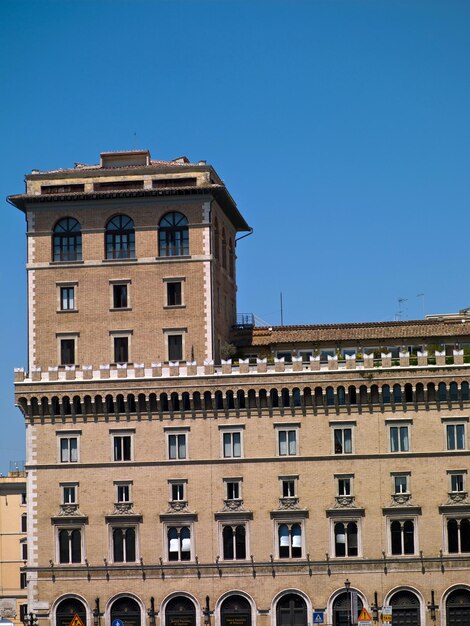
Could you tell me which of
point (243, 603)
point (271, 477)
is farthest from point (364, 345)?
point (243, 603)

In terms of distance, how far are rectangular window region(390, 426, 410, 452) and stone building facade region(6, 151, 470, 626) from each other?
68 millimetres

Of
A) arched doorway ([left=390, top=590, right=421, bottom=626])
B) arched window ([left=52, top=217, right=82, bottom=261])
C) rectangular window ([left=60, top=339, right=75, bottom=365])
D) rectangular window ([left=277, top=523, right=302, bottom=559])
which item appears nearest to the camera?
arched doorway ([left=390, top=590, right=421, bottom=626])

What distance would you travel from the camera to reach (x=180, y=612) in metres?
99.8

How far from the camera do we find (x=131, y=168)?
4171 inches

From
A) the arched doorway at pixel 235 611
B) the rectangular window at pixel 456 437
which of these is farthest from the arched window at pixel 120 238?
the rectangular window at pixel 456 437

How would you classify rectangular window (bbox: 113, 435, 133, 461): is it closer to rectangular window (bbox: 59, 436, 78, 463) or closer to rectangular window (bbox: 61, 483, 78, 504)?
rectangular window (bbox: 59, 436, 78, 463)

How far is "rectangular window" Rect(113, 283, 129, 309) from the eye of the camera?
105125 millimetres

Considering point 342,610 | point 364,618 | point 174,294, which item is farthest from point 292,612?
point 174,294

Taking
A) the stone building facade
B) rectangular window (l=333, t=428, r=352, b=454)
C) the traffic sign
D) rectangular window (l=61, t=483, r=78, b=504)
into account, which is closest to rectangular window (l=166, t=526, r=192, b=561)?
the stone building facade

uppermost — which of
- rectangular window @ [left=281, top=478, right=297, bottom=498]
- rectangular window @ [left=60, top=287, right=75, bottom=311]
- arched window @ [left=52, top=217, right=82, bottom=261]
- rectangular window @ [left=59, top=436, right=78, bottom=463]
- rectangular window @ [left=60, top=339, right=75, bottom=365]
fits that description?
arched window @ [left=52, top=217, right=82, bottom=261]

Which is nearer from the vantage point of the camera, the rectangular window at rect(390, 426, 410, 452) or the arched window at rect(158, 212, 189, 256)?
the rectangular window at rect(390, 426, 410, 452)

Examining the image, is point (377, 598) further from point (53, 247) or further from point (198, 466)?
point (53, 247)

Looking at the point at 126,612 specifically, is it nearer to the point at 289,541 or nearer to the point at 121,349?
the point at 289,541

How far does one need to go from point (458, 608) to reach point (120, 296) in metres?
31.9
